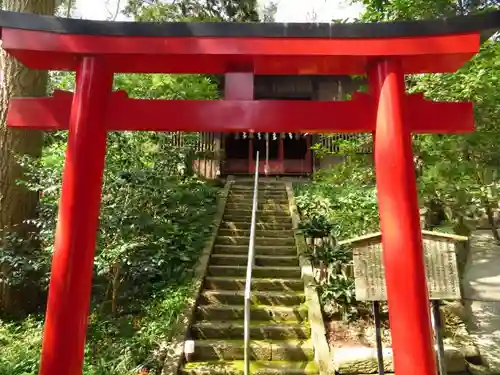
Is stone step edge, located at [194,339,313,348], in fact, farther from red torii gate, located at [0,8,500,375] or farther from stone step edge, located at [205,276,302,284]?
red torii gate, located at [0,8,500,375]

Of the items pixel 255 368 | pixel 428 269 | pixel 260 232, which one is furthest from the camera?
pixel 260 232

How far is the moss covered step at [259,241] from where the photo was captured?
7640 mm

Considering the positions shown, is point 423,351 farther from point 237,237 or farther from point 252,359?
point 237,237

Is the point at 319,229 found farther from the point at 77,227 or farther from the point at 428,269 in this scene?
the point at 77,227

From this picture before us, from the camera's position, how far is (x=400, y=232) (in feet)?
9.41

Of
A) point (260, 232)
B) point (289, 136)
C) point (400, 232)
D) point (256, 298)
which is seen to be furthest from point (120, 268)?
point (289, 136)

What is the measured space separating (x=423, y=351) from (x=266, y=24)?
8.93 feet

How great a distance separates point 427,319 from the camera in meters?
2.76

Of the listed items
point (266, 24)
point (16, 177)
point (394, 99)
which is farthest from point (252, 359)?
point (16, 177)

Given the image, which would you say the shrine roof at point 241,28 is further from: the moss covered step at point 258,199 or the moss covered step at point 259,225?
the moss covered step at point 258,199

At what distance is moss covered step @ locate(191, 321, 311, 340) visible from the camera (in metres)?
5.04

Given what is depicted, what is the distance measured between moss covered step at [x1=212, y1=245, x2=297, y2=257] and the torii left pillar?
4.41 m

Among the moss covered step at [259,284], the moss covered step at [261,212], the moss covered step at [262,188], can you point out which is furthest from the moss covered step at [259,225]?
the moss covered step at [262,188]

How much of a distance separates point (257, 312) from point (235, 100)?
328 cm
